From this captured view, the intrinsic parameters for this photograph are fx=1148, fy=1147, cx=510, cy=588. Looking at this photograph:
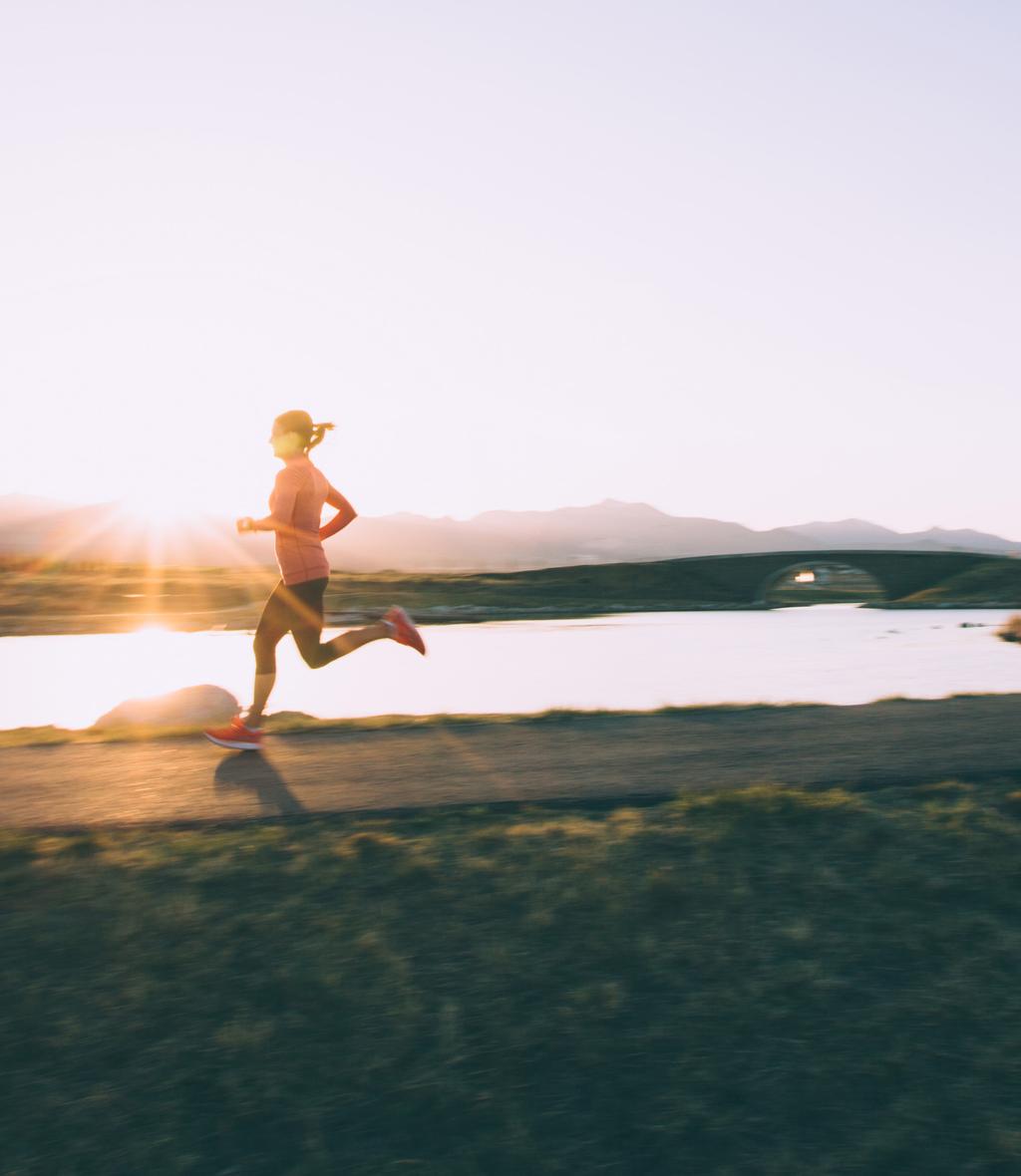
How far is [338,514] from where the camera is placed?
6582 mm

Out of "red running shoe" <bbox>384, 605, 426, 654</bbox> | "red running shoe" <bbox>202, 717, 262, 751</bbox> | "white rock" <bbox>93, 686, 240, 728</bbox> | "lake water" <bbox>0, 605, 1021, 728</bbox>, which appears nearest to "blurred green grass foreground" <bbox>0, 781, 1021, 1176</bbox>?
"red running shoe" <bbox>202, 717, 262, 751</bbox>

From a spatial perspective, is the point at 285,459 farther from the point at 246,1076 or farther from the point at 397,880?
the point at 246,1076

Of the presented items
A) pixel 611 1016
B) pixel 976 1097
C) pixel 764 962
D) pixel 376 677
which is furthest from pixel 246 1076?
pixel 376 677

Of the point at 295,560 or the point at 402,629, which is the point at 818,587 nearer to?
the point at 402,629

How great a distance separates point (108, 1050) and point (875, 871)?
2.65m

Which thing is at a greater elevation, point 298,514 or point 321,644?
point 298,514

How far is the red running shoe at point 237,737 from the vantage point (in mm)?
6617

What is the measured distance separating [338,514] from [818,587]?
122948 mm

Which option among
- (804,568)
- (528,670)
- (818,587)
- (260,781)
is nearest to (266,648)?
(260,781)

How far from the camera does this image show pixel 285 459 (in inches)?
251

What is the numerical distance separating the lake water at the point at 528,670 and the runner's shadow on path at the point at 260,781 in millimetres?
Answer: 3283

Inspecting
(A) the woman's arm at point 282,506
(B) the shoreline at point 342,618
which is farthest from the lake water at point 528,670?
(A) the woman's arm at point 282,506

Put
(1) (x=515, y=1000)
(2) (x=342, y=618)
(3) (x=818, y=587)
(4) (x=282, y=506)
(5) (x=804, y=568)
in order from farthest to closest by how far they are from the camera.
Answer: (3) (x=818, y=587) < (5) (x=804, y=568) < (2) (x=342, y=618) < (4) (x=282, y=506) < (1) (x=515, y=1000)

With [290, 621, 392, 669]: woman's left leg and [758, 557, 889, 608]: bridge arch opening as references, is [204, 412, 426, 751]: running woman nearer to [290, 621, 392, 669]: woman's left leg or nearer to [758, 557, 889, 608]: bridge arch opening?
[290, 621, 392, 669]: woman's left leg
